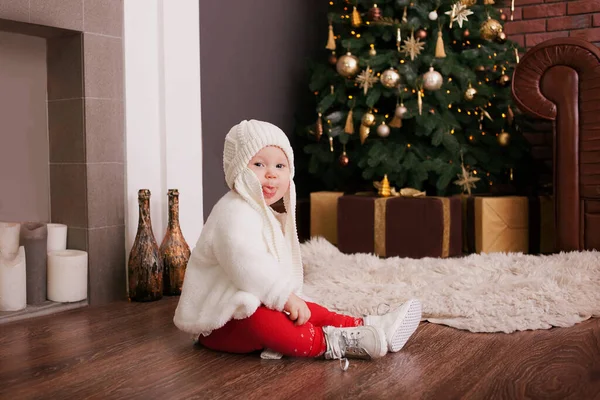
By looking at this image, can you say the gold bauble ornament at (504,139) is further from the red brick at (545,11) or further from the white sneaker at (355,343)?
the white sneaker at (355,343)

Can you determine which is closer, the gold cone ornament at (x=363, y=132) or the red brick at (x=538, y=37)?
the gold cone ornament at (x=363, y=132)

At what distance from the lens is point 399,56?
357cm

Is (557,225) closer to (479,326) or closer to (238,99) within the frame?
(479,326)

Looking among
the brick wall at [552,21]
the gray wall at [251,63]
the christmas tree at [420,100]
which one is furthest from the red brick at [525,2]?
the gray wall at [251,63]

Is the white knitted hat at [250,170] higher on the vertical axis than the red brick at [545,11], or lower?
lower

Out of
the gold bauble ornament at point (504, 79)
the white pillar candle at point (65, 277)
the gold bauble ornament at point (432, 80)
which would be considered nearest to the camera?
the white pillar candle at point (65, 277)

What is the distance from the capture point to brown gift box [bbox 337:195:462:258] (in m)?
3.31

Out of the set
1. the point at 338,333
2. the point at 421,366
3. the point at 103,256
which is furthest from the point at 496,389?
the point at 103,256

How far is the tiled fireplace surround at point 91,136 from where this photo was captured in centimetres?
246

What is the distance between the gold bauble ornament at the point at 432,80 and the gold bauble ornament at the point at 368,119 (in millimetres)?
318

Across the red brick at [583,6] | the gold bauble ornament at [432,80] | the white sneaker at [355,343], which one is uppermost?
the red brick at [583,6]

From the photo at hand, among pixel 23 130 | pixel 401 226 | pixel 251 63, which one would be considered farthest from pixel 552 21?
pixel 23 130

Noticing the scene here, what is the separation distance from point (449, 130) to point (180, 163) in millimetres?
1467

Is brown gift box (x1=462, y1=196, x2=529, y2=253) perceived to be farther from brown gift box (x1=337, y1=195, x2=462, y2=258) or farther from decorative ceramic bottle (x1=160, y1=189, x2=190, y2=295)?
decorative ceramic bottle (x1=160, y1=189, x2=190, y2=295)
